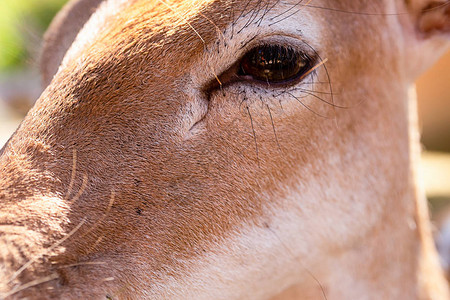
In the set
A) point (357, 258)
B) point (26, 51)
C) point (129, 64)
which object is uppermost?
point (26, 51)

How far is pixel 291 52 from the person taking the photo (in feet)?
6.87

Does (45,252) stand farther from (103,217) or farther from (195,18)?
(195,18)

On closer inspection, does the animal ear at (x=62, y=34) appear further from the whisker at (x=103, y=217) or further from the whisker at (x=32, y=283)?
the whisker at (x=32, y=283)

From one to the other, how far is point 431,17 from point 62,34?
1856mm

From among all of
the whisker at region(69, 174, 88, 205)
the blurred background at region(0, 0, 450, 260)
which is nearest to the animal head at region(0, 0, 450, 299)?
the whisker at region(69, 174, 88, 205)

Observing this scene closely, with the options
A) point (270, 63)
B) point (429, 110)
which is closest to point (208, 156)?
point (270, 63)

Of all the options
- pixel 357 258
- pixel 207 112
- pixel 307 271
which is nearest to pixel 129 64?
pixel 207 112

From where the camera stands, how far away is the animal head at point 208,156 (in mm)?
1864

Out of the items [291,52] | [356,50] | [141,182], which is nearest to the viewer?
[141,182]

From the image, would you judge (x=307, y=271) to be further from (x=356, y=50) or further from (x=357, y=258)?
(x=356, y=50)

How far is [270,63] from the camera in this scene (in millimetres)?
2070

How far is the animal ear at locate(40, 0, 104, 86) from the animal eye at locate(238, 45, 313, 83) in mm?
895

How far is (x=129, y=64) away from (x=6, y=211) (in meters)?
0.70

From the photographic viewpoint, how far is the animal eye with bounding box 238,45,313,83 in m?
2.07
